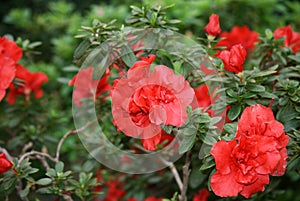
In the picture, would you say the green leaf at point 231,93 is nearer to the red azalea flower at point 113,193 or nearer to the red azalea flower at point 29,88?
the red azalea flower at point 113,193

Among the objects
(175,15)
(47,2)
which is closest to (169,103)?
(175,15)

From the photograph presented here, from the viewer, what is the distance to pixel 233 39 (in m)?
2.41

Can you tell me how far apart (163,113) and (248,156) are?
0.83ft

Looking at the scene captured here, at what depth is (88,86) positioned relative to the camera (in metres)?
1.94

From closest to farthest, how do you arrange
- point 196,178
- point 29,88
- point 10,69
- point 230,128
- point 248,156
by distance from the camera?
point 248,156
point 230,128
point 10,69
point 196,178
point 29,88

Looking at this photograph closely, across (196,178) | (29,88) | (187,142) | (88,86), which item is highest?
(187,142)

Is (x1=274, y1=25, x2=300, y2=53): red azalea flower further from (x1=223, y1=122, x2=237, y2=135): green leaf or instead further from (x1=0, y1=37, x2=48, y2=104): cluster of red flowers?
(x1=0, y1=37, x2=48, y2=104): cluster of red flowers

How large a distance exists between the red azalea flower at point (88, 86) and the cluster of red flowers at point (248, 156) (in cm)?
62

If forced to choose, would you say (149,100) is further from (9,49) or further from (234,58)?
(9,49)

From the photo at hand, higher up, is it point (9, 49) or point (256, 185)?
point (9, 49)

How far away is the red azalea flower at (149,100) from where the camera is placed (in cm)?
135

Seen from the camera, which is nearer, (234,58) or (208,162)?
(208,162)

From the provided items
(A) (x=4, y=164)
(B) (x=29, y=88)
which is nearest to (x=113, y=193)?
(B) (x=29, y=88)

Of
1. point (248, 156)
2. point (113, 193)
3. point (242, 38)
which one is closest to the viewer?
point (248, 156)
